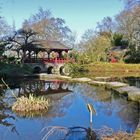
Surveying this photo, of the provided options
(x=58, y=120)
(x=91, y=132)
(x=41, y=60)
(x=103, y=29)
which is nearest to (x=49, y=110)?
(x=58, y=120)

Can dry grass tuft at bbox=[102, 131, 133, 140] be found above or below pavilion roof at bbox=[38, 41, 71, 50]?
below

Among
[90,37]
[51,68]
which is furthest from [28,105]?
[90,37]

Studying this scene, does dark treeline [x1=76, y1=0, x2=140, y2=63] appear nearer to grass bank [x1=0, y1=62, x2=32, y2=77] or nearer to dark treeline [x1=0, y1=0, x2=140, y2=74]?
dark treeline [x1=0, y1=0, x2=140, y2=74]

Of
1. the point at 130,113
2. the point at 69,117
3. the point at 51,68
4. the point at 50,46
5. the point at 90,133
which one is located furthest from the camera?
the point at 50,46

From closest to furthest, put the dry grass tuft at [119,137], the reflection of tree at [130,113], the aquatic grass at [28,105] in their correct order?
Result: the dry grass tuft at [119,137], the reflection of tree at [130,113], the aquatic grass at [28,105]

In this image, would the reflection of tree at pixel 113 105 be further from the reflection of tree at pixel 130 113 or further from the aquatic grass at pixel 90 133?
the aquatic grass at pixel 90 133

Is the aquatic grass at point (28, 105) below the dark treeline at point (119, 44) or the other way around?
below

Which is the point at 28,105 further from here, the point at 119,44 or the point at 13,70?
the point at 119,44

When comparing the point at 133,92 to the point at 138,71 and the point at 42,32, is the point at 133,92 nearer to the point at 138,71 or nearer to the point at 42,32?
the point at 138,71

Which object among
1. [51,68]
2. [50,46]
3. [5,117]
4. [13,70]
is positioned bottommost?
[5,117]

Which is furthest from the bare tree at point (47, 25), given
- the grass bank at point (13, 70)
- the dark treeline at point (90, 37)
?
the grass bank at point (13, 70)

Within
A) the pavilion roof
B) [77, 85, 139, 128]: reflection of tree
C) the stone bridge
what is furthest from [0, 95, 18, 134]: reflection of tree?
the pavilion roof

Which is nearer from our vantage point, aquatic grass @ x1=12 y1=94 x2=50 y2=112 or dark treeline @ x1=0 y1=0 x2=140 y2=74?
aquatic grass @ x1=12 y1=94 x2=50 y2=112

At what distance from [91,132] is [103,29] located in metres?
59.2
